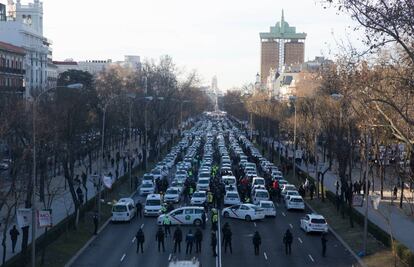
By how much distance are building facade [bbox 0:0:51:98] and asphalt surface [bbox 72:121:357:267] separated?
48788 mm

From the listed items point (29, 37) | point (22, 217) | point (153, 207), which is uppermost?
point (29, 37)

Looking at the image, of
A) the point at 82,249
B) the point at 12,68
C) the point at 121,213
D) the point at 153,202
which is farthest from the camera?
the point at 12,68

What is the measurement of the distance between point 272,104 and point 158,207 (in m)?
62.0

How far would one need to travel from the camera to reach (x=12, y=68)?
76688mm

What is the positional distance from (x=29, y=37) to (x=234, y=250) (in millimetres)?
72465

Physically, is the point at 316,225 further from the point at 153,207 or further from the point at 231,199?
the point at 153,207

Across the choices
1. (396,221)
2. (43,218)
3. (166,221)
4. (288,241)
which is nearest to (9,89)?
(166,221)

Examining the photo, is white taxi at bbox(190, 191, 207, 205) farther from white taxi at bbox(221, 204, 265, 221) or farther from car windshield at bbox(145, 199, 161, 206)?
white taxi at bbox(221, 204, 265, 221)

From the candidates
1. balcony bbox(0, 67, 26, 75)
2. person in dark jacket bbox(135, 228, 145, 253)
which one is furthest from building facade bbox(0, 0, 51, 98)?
person in dark jacket bbox(135, 228, 145, 253)

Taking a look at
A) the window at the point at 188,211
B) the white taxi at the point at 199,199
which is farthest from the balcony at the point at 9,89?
the window at the point at 188,211

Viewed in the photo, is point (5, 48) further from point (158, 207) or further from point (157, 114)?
point (158, 207)

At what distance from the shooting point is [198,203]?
136 feet

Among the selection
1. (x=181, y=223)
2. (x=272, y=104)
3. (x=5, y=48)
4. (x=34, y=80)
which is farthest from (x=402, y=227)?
(x=34, y=80)

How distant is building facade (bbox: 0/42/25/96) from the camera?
240ft
